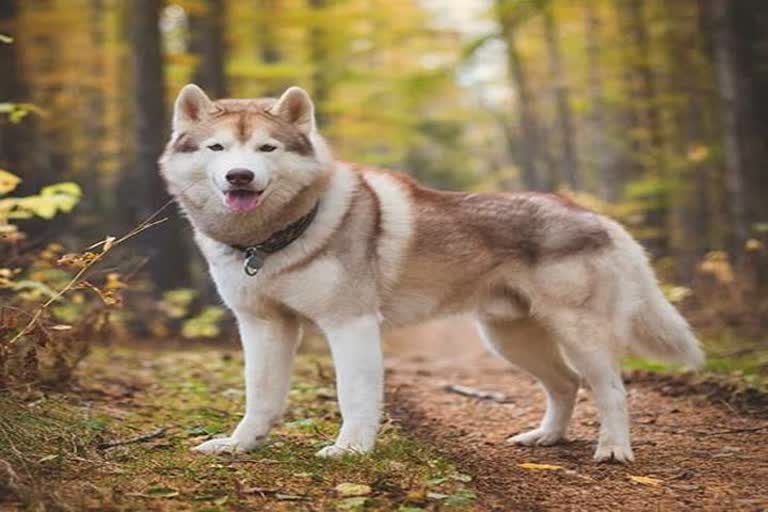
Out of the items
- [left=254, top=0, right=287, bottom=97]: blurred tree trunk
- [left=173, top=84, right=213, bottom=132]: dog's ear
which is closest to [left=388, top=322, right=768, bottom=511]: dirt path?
[left=173, top=84, right=213, bottom=132]: dog's ear

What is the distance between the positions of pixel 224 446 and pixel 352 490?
1.00 m

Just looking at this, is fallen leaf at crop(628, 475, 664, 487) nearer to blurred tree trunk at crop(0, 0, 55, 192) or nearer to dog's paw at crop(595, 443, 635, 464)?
dog's paw at crop(595, 443, 635, 464)

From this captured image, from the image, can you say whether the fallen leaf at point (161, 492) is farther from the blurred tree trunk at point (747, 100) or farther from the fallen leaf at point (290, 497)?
the blurred tree trunk at point (747, 100)

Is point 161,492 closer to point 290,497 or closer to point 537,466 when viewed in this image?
point 290,497

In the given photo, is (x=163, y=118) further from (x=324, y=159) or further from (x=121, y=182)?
(x=324, y=159)

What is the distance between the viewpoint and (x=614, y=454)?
4254mm

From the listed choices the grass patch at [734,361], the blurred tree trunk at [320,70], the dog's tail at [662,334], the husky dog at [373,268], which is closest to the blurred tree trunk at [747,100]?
the grass patch at [734,361]

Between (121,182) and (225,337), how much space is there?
16.1 feet

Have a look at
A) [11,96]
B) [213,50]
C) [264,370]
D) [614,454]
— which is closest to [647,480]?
[614,454]

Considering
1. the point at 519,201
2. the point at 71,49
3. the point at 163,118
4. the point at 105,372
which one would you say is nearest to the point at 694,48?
the point at 163,118

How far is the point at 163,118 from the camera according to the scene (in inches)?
382

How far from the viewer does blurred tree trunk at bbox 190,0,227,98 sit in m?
11.2

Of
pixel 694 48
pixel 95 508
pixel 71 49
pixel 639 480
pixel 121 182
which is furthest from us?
pixel 71 49

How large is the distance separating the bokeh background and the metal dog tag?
1.96 ft
